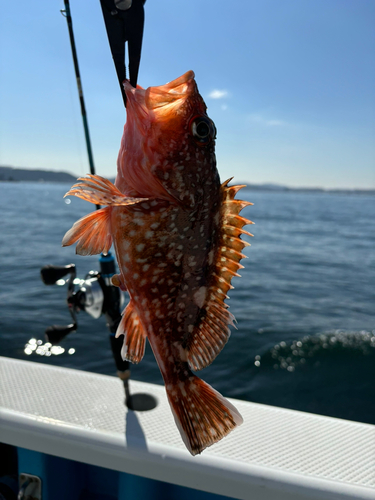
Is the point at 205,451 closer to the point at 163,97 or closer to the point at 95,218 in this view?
the point at 95,218

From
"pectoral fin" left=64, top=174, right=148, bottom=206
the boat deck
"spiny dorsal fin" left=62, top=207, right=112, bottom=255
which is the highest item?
"pectoral fin" left=64, top=174, right=148, bottom=206

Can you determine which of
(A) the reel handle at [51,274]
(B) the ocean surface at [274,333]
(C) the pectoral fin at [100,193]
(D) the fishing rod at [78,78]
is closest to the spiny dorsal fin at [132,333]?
(C) the pectoral fin at [100,193]

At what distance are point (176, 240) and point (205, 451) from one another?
5.47 feet

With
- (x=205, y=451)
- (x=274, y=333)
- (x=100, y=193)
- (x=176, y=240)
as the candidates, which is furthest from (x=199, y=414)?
(x=274, y=333)

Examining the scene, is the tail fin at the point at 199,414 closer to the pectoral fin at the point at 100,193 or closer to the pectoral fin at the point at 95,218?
the pectoral fin at the point at 95,218

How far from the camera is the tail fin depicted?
4.29 feet

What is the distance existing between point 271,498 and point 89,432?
1.21 m

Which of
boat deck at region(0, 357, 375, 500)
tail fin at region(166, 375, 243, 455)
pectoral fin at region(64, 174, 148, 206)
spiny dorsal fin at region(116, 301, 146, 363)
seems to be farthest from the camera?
boat deck at region(0, 357, 375, 500)

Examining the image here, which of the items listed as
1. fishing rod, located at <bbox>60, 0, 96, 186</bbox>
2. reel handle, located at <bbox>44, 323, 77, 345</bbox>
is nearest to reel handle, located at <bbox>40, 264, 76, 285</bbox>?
reel handle, located at <bbox>44, 323, 77, 345</bbox>

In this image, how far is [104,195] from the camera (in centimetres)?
122

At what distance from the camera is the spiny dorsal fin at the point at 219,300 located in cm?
144

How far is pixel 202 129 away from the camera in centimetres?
142

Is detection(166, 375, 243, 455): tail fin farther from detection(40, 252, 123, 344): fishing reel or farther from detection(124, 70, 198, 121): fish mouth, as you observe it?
detection(40, 252, 123, 344): fishing reel

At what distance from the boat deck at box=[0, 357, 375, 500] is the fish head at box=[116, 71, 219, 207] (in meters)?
1.78
